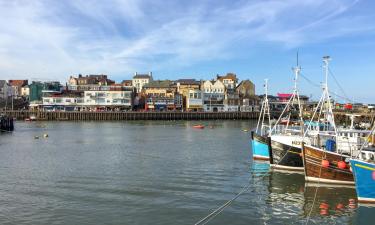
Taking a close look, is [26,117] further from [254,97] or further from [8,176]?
[8,176]

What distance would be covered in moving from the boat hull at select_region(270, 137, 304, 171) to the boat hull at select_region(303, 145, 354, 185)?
16.2ft

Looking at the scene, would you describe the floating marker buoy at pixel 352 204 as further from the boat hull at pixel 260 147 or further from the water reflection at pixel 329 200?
the boat hull at pixel 260 147

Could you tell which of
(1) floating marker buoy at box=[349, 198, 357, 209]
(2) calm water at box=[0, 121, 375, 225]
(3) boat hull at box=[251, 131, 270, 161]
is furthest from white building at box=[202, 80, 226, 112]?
(1) floating marker buoy at box=[349, 198, 357, 209]

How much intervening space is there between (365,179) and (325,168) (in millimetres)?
4535

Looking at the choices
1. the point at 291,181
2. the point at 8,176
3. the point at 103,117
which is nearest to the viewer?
the point at 291,181

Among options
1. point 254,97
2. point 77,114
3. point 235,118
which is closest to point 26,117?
point 77,114

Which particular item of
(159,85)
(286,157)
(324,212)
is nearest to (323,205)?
(324,212)

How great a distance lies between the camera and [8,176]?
29172 millimetres

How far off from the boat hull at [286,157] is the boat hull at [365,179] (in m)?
9.59

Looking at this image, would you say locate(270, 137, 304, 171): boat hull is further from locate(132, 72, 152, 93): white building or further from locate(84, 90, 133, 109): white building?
locate(132, 72, 152, 93): white building

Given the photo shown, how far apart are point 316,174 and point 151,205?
412 inches

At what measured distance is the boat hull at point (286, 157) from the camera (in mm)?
29922

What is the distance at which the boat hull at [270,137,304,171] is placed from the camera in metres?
29.9

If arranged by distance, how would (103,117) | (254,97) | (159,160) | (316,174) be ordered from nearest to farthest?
(316,174) < (159,160) < (103,117) < (254,97)
